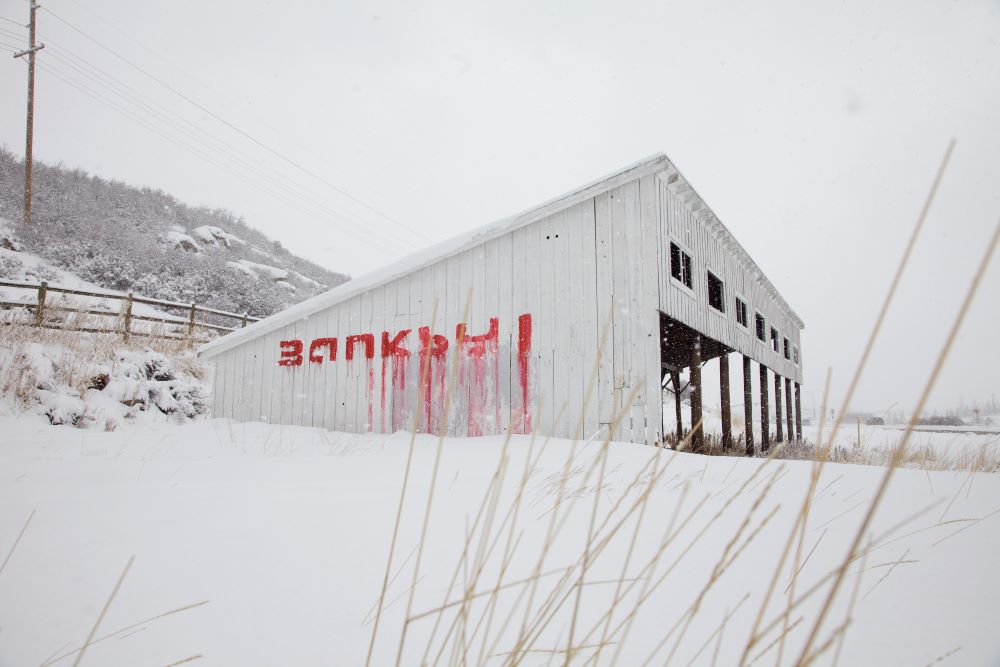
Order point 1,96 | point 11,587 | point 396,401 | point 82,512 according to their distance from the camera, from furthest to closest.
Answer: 1. point 1,96
2. point 396,401
3. point 82,512
4. point 11,587

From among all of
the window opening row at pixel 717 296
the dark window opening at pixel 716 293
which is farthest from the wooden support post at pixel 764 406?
the dark window opening at pixel 716 293

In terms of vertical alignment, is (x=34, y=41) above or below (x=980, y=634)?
above

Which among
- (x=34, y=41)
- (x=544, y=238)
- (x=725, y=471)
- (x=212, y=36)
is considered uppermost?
(x=212, y=36)

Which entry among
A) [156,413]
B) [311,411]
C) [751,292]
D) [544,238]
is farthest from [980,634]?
[751,292]

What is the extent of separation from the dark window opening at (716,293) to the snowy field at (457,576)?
8.19 m

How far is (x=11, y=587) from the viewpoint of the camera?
1260 mm

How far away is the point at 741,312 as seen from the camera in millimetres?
12336

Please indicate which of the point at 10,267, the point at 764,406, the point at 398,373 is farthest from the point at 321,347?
the point at 10,267

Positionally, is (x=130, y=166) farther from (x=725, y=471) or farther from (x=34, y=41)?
(x=725, y=471)

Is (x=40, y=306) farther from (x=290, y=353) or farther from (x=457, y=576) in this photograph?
(x=457, y=576)

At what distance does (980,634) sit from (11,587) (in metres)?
2.67

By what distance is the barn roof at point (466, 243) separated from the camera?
6.93 metres

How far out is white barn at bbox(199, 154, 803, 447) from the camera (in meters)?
6.69

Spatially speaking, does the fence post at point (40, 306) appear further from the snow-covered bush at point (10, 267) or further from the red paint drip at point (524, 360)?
the red paint drip at point (524, 360)
